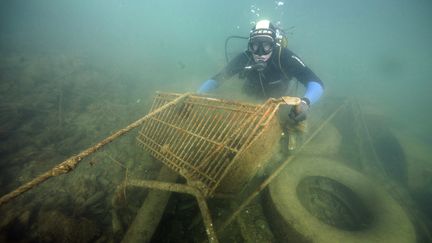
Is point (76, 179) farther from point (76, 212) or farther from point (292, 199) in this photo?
point (292, 199)

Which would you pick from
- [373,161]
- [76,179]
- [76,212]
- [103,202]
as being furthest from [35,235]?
[373,161]

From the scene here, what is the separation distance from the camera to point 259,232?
346 cm

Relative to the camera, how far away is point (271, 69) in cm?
510

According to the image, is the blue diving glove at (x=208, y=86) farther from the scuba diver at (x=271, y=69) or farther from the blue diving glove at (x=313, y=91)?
the blue diving glove at (x=313, y=91)

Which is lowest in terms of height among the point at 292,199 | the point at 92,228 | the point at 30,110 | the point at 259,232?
the point at 30,110

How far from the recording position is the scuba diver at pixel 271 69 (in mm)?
4719

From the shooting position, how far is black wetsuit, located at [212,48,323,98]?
4.83m

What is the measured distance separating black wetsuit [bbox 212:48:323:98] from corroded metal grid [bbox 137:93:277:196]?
2085 millimetres

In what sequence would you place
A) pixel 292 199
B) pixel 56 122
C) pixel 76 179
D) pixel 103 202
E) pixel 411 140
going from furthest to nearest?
pixel 411 140, pixel 56 122, pixel 76 179, pixel 103 202, pixel 292 199

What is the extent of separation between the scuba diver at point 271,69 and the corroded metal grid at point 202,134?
1531 millimetres

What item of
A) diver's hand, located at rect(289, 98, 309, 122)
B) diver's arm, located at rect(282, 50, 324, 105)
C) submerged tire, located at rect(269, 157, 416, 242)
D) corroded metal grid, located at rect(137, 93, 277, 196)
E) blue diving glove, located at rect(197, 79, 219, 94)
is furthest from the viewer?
blue diving glove, located at rect(197, 79, 219, 94)

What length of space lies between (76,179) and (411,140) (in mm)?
8963

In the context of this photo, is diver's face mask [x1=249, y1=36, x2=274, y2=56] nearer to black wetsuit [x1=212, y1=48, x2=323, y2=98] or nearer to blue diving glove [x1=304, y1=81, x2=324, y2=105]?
black wetsuit [x1=212, y1=48, x2=323, y2=98]

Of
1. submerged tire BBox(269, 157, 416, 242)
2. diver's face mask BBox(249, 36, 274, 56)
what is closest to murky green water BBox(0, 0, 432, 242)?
submerged tire BBox(269, 157, 416, 242)
